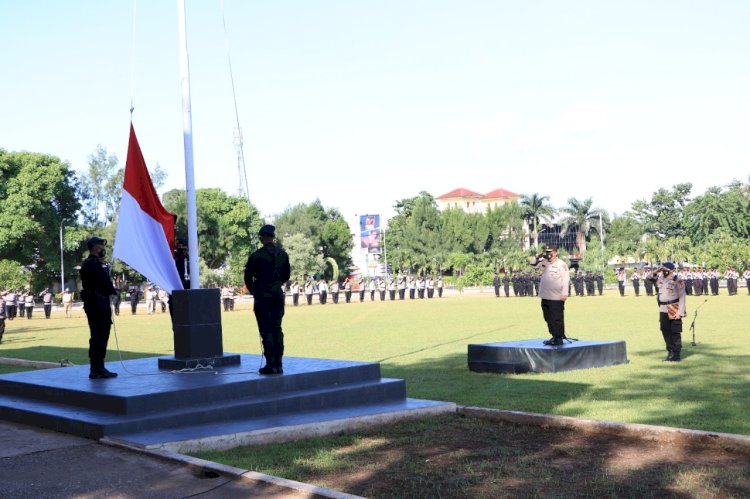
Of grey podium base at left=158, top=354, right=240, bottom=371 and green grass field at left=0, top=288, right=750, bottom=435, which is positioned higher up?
grey podium base at left=158, top=354, right=240, bottom=371

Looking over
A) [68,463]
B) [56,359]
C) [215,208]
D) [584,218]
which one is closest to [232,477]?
[68,463]

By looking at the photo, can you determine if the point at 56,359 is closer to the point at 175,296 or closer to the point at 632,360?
the point at 175,296

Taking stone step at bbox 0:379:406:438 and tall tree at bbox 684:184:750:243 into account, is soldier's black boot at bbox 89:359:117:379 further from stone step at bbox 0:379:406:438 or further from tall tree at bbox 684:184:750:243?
tall tree at bbox 684:184:750:243

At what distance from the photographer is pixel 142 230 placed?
11.6 metres

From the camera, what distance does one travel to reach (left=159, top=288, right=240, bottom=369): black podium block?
10945 millimetres

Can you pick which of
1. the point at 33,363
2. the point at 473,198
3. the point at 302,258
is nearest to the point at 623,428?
the point at 33,363

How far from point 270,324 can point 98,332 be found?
2132 millimetres

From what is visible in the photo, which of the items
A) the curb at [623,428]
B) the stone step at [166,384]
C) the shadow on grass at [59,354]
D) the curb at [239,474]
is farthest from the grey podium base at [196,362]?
the shadow on grass at [59,354]

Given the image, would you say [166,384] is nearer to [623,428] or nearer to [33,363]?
[623,428]

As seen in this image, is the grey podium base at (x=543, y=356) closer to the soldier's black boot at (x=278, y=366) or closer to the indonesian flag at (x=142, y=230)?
the soldier's black boot at (x=278, y=366)

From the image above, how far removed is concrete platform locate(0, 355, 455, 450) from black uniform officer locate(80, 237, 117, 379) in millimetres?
247

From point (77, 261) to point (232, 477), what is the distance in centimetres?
6198

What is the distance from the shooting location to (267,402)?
8.98 metres

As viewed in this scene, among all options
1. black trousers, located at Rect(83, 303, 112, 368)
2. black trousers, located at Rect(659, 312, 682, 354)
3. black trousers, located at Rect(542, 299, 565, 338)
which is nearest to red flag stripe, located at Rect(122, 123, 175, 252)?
black trousers, located at Rect(83, 303, 112, 368)
